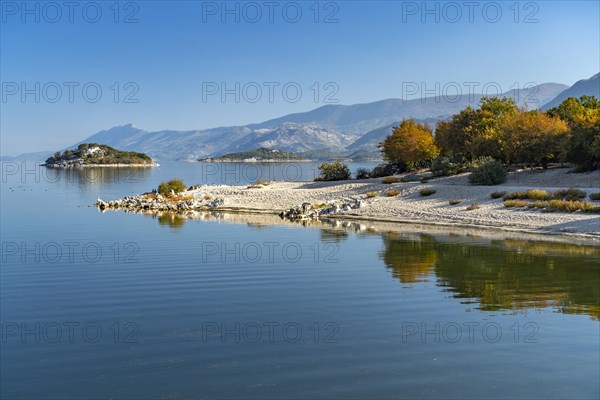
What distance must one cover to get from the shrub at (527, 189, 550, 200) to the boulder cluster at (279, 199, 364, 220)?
1330 cm

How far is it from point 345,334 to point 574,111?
2677 inches

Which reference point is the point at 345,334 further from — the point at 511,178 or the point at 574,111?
the point at 574,111

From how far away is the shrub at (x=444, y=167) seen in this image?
60812mm

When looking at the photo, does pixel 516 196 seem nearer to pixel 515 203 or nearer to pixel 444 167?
pixel 515 203

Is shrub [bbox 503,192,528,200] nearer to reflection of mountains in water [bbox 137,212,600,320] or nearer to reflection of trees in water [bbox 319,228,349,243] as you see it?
reflection of mountains in water [bbox 137,212,600,320]

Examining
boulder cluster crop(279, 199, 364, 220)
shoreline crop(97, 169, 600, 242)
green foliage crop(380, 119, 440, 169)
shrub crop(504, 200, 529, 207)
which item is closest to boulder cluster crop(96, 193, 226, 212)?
shoreline crop(97, 169, 600, 242)

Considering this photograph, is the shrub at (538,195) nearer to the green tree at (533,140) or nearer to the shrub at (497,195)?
the shrub at (497,195)

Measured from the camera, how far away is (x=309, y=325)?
48.7 ft

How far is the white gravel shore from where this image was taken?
3578cm

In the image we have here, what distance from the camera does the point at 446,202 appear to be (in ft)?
149

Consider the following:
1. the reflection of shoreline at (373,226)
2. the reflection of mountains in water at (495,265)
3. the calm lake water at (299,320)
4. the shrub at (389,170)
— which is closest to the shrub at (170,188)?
the reflection of shoreline at (373,226)

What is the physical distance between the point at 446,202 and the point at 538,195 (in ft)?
23.1

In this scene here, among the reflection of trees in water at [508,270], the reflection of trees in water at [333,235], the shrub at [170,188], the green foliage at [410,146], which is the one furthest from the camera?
the green foliage at [410,146]

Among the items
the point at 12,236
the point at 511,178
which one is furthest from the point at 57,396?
the point at 511,178
